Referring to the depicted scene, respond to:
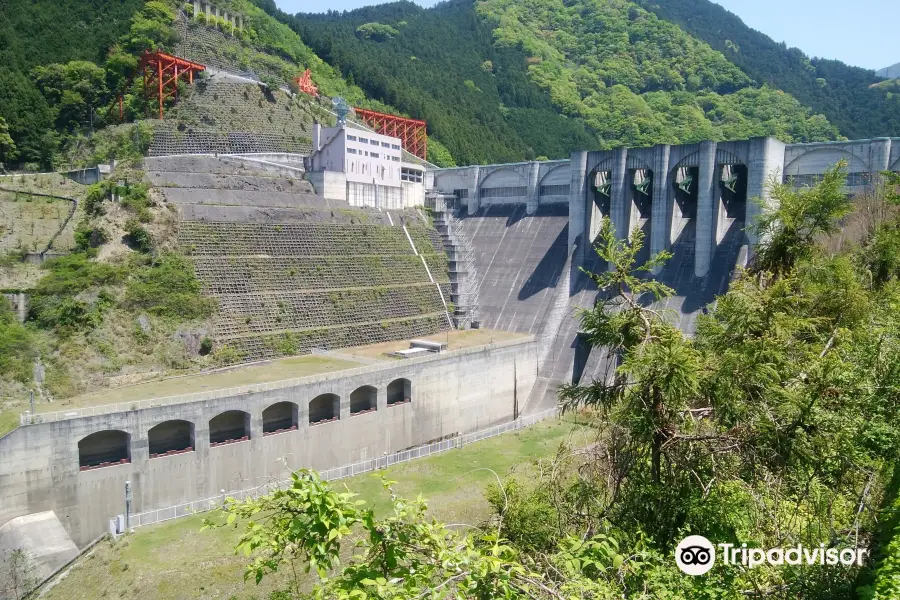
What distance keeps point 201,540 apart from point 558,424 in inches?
800

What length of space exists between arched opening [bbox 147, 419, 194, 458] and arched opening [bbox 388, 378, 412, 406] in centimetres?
1036

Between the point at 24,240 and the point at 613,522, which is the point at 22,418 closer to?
the point at 24,240

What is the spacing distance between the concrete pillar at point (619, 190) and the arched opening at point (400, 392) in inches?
766

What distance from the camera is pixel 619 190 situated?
145 feet

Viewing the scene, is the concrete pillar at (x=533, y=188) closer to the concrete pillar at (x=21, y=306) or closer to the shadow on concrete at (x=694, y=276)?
the shadow on concrete at (x=694, y=276)

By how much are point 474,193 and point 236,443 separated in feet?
113

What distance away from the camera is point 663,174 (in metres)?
42.2

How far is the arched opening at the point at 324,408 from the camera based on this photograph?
30.3m

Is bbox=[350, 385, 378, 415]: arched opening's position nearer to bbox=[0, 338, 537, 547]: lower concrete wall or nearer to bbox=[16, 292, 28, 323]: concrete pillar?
bbox=[0, 338, 537, 547]: lower concrete wall

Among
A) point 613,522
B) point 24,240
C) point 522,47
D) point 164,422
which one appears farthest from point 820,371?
point 522,47

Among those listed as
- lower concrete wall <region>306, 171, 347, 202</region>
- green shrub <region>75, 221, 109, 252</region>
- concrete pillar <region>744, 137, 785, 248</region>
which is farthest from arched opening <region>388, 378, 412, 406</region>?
concrete pillar <region>744, 137, 785, 248</region>

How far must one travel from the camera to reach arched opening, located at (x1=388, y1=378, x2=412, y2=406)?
33375mm

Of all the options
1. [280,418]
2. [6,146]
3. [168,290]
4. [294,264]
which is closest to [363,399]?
[280,418]

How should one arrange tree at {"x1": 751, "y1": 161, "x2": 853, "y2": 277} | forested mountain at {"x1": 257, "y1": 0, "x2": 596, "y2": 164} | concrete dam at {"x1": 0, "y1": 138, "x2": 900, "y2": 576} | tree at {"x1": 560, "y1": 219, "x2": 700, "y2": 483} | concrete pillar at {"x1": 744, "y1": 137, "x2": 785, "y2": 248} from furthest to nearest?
1. forested mountain at {"x1": 257, "y1": 0, "x2": 596, "y2": 164}
2. concrete pillar at {"x1": 744, "y1": 137, "x2": 785, "y2": 248}
3. concrete dam at {"x1": 0, "y1": 138, "x2": 900, "y2": 576}
4. tree at {"x1": 751, "y1": 161, "x2": 853, "y2": 277}
5. tree at {"x1": 560, "y1": 219, "x2": 700, "y2": 483}
